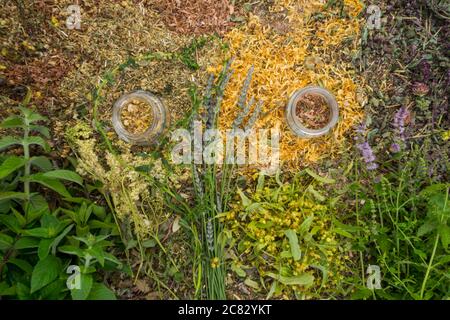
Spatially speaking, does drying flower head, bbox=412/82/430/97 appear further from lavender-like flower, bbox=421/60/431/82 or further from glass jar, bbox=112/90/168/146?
glass jar, bbox=112/90/168/146

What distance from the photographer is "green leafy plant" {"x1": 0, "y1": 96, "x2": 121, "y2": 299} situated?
5.32 feet

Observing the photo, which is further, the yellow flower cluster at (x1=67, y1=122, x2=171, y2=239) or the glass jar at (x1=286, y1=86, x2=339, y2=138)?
the glass jar at (x1=286, y1=86, x2=339, y2=138)

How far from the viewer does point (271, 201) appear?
200 cm

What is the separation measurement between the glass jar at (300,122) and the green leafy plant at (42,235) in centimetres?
85

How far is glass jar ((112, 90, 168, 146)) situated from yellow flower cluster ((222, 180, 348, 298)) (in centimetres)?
45

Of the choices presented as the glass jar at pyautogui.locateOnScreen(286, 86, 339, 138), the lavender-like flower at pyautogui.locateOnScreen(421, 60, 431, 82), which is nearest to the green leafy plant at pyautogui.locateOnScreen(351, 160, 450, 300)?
the glass jar at pyautogui.locateOnScreen(286, 86, 339, 138)

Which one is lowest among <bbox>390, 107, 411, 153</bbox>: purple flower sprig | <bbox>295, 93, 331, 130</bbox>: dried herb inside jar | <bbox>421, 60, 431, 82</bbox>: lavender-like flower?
<bbox>390, 107, 411, 153</bbox>: purple flower sprig

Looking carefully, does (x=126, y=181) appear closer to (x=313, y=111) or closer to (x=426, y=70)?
(x=313, y=111)

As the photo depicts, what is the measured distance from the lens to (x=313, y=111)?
2.12 m

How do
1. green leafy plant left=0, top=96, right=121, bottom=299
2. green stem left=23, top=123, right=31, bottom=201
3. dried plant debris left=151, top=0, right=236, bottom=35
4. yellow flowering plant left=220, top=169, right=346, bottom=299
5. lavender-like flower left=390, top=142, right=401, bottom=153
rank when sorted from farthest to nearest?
1. dried plant debris left=151, top=0, right=236, bottom=35
2. lavender-like flower left=390, top=142, right=401, bottom=153
3. yellow flowering plant left=220, top=169, right=346, bottom=299
4. green stem left=23, top=123, right=31, bottom=201
5. green leafy plant left=0, top=96, right=121, bottom=299

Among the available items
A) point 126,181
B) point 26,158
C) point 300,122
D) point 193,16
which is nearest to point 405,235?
point 300,122

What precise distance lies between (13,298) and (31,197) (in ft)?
1.20

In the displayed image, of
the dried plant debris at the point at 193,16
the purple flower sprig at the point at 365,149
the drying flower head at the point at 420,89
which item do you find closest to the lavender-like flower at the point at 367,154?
the purple flower sprig at the point at 365,149
